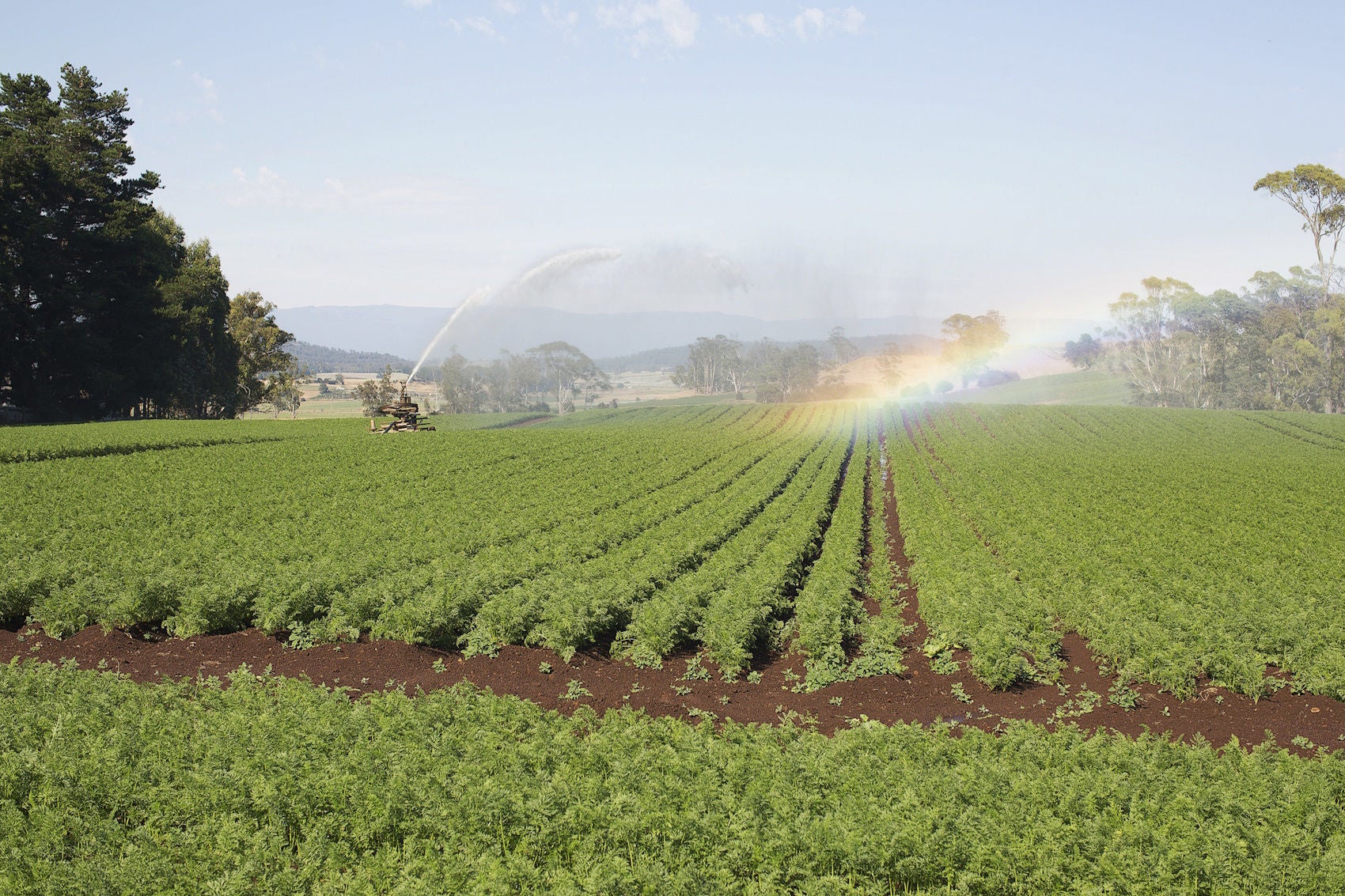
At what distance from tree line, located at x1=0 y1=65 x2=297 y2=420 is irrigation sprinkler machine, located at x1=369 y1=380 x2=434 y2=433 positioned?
2206 centimetres

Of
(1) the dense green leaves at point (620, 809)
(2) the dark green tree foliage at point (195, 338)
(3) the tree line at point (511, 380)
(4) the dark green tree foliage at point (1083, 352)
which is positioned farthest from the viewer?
(4) the dark green tree foliage at point (1083, 352)

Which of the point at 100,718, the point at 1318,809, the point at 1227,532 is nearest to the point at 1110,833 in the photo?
the point at 1318,809

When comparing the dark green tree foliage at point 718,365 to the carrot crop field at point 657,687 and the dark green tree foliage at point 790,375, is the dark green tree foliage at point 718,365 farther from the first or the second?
the carrot crop field at point 657,687

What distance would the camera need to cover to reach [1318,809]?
22.4ft

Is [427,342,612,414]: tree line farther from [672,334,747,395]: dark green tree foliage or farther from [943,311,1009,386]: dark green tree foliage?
[943,311,1009,386]: dark green tree foliage

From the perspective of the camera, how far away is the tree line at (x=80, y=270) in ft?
166

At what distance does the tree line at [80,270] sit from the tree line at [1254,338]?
9438cm

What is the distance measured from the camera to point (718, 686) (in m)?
11.8

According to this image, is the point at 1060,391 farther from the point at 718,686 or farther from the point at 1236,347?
the point at 718,686

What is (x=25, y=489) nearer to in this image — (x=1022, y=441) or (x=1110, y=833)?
(x=1110, y=833)

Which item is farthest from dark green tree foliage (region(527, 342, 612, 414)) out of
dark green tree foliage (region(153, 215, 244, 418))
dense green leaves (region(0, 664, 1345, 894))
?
dense green leaves (region(0, 664, 1345, 894))

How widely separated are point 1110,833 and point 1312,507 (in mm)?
24685

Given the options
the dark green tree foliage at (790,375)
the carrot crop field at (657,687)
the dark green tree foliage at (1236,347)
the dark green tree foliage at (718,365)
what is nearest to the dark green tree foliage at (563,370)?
the dark green tree foliage at (790,375)

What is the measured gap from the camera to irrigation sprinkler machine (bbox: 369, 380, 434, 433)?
45500 millimetres
